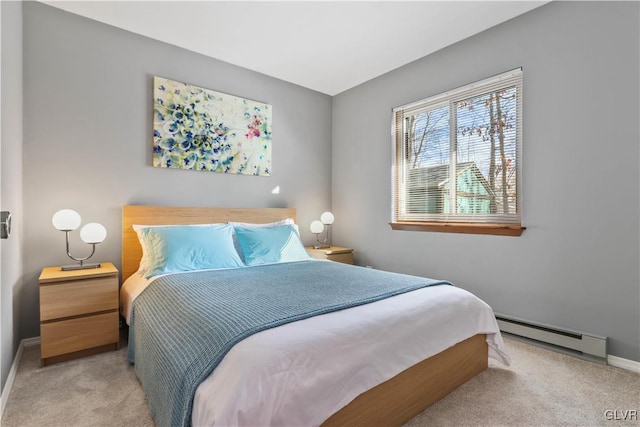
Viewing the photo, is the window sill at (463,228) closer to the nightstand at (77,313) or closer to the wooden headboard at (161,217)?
the wooden headboard at (161,217)

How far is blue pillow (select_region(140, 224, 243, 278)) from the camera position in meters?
2.46

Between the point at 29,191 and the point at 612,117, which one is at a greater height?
the point at 612,117

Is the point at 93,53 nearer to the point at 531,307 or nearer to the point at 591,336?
the point at 531,307

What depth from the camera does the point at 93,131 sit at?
275 centimetres

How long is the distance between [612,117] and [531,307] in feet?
4.87

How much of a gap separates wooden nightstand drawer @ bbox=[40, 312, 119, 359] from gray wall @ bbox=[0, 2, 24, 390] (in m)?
0.18

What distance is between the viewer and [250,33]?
2930mm

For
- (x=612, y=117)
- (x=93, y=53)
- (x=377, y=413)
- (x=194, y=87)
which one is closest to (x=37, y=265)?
(x=93, y=53)

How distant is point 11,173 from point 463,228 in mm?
3420

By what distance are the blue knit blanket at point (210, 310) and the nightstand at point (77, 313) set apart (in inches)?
13.7

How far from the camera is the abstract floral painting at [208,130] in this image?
10.0 ft

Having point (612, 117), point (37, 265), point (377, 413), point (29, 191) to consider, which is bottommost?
point (377, 413)

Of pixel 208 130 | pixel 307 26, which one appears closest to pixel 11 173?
pixel 208 130

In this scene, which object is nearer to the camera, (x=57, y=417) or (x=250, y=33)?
(x=57, y=417)
